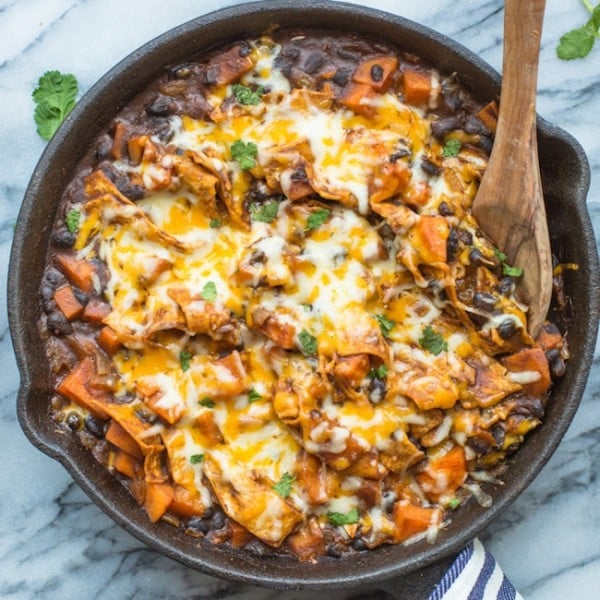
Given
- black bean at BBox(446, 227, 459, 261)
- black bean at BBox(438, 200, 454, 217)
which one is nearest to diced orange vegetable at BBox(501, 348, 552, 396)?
black bean at BBox(446, 227, 459, 261)

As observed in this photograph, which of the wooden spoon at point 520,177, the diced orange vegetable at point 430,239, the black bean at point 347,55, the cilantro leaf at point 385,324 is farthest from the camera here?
the black bean at point 347,55

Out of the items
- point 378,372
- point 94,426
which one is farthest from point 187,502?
point 378,372

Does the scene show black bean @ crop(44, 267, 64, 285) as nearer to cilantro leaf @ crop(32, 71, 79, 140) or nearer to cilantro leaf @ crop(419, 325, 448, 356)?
cilantro leaf @ crop(32, 71, 79, 140)

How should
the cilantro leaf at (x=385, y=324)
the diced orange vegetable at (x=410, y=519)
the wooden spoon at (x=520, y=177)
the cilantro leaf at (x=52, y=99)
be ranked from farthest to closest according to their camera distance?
1. the cilantro leaf at (x=52, y=99)
2. the diced orange vegetable at (x=410, y=519)
3. the cilantro leaf at (x=385, y=324)
4. the wooden spoon at (x=520, y=177)

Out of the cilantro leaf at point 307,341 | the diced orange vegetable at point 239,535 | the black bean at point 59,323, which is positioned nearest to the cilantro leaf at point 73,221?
the black bean at point 59,323

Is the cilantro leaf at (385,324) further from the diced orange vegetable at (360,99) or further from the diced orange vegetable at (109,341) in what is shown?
the diced orange vegetable at (109,341)

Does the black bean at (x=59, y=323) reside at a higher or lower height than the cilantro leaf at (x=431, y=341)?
higher

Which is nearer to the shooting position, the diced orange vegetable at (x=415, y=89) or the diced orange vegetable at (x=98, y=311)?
the diced orange vegetable at (x=98, y=311)

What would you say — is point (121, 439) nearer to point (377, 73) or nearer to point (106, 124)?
point (106, 124)
